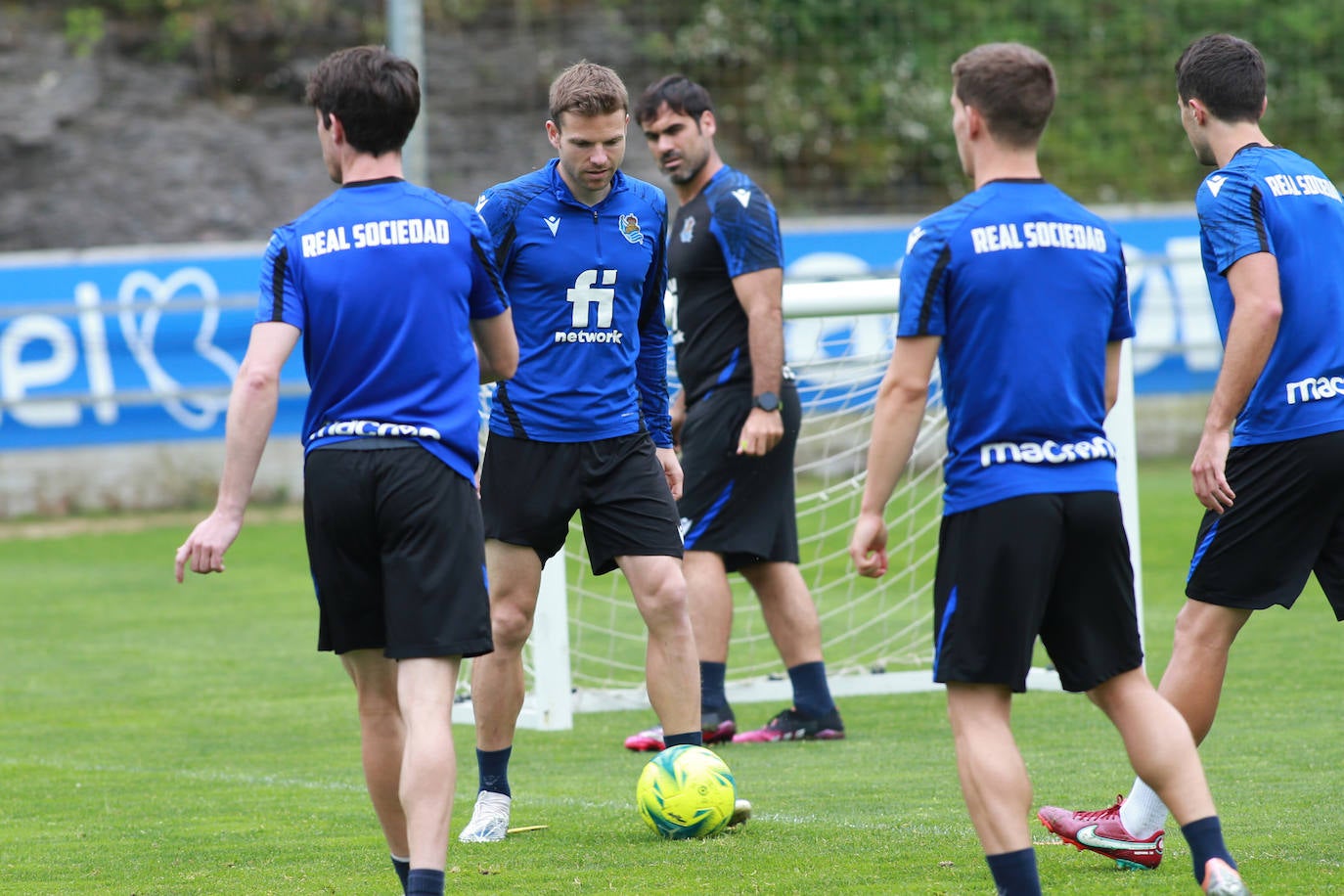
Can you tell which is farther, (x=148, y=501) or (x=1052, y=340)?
(x=148, y=501)

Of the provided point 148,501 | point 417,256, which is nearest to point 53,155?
point 148,501

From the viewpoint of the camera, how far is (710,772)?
4949 millimetres

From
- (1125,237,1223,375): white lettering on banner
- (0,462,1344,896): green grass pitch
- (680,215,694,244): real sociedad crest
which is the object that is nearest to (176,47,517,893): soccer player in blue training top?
(0,462,1344,896): green grass pitch

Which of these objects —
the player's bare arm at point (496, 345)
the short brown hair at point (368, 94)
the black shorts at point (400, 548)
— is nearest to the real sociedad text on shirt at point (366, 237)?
the short brown hair at point (368, 94)

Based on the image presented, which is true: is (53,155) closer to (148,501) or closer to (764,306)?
(148,501)

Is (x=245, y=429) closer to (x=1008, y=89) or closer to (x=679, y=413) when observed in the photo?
(x=1008, y=89)

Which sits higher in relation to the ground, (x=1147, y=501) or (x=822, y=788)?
(x=822, y=788)

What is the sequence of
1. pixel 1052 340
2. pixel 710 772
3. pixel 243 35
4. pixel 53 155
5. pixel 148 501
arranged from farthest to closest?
pixel 243 35
pixel 53 155
pixel 148 501
pixel 710 772
pixel 1052 340

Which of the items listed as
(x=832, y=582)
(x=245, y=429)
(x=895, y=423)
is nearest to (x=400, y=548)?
(x=245, y=429)

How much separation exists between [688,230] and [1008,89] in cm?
303

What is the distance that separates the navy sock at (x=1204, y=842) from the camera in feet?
11.9

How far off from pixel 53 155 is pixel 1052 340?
17.3 m

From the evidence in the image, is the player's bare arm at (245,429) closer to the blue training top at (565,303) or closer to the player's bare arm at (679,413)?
the blue training top at (565,303)

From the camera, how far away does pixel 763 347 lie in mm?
6328
